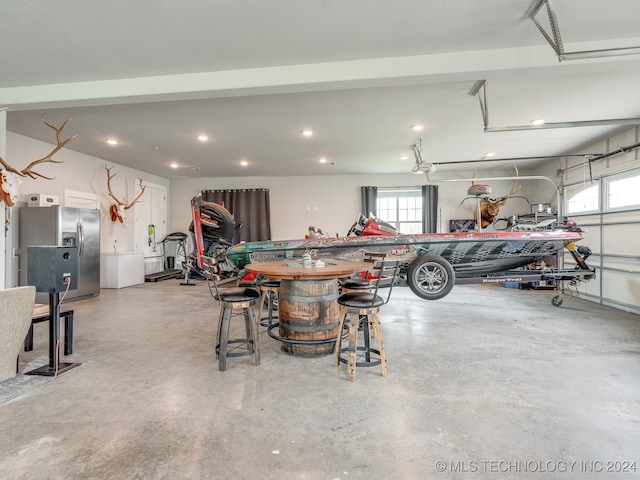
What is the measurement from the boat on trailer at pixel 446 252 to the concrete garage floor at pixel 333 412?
1.13m

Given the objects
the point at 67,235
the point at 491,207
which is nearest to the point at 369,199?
the point at 491,207

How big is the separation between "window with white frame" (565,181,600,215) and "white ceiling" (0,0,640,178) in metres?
1.19

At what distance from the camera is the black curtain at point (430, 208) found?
26.4 ft

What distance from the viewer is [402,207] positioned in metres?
8.53

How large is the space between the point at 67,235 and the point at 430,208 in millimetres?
7910

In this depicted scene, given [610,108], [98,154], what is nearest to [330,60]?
[610,108]

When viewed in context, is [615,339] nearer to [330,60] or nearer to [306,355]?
[306,355]

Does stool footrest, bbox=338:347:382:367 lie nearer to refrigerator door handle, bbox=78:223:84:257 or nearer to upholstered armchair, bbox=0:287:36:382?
upholstered armchair, bbox=0:287:36:382

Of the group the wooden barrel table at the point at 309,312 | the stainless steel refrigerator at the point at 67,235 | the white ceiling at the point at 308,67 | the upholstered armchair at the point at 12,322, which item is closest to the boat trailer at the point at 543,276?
the white ceiling at the point at 308,67

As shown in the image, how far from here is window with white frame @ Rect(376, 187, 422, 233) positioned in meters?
8.45

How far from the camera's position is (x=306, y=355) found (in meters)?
2.85

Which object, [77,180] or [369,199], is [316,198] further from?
[77,180]

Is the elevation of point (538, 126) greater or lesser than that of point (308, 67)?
lesser

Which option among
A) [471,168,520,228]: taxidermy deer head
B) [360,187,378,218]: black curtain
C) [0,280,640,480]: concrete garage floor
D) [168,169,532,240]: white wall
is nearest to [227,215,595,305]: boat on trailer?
[0,280,640,480]: concrete garage floor
